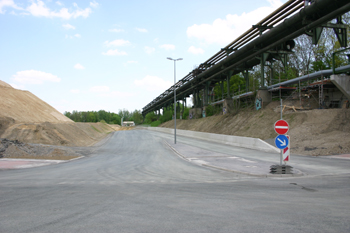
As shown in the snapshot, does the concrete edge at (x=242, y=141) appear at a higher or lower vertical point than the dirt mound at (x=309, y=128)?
lower

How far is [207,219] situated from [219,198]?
1.87 metres

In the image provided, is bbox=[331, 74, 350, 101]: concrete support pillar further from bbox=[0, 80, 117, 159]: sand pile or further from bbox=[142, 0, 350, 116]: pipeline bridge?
bbox=[0, 80, 117, 159]: sand pile

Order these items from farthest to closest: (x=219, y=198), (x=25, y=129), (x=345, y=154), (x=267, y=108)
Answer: (x=267, y=108)
(x=25, y=129)
(x=345, y=154)
(x=219, y=198)

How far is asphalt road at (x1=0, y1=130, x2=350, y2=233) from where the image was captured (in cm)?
429

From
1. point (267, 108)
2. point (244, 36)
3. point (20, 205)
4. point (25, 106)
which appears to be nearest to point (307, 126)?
point (267, 108)

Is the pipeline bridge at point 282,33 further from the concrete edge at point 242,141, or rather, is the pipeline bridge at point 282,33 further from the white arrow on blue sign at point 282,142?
the white arrow on blue sign at point 282,142

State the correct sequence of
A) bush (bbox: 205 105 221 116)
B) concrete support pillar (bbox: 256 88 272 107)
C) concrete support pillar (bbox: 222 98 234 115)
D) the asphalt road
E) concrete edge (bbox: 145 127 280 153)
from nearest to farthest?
the asphalt road < concrete edge (bbox: 145 127 280 153) < concrete support pillar (bbox: 256 88 272 107) < concrete support pillar (bbox: 222 98 234 115) < bush (bbox: 205 105 221 116)

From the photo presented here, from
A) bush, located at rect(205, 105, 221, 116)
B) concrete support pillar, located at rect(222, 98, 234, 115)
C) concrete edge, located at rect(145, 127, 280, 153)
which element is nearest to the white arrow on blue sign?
concrete edge, located at rect(145, 127, 280, 153)

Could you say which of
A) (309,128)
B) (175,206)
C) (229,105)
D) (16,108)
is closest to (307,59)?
(229,105)

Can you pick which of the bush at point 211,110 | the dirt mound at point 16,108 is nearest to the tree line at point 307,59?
the bush at point 211,110

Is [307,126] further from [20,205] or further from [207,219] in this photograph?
[20,205]

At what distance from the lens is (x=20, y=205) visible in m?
5.82

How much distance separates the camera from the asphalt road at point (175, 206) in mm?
4289

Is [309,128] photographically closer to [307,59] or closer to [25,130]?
[307,59]
